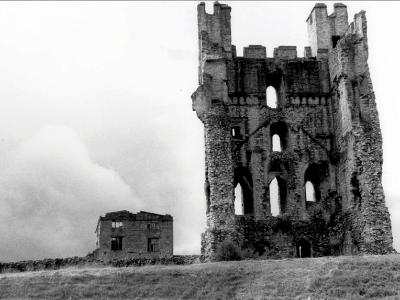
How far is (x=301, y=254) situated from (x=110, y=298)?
13.6 m

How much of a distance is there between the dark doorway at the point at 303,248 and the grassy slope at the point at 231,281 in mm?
8089

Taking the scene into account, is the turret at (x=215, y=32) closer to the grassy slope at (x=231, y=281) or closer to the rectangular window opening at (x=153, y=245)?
the grassy slope at (x=231, y=281)

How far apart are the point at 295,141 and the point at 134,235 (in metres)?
23.0

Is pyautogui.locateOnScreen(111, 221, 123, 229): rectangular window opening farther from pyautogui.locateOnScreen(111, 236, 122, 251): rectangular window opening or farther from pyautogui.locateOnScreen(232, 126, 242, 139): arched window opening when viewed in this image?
pyautogui.locateOnScreen(232, 126, 242, 139): arched window opening

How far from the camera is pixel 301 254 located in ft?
101

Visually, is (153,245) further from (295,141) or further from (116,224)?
(295,141)

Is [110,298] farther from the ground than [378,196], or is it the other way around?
[378,196]

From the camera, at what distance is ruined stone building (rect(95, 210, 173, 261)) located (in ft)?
169

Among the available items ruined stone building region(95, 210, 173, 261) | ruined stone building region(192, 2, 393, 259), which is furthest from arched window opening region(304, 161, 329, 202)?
ruined stone building region(95, 210, 173, 261)

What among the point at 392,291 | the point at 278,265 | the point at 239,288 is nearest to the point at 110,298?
the point at 239,288

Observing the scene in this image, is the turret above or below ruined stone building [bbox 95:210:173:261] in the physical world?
above

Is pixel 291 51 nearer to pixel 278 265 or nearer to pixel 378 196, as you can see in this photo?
pixel 378 196

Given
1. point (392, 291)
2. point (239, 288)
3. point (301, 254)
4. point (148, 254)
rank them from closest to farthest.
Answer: point (392, 291) → point (239, 288) → point (301, 254) → point (148, 254)

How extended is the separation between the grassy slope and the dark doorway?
809cm
